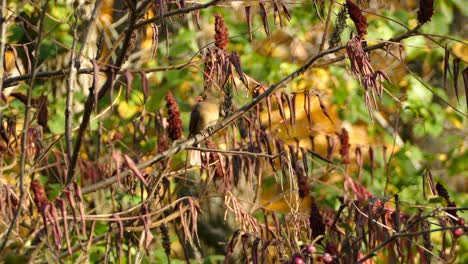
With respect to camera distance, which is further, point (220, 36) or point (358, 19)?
point (220, 36)

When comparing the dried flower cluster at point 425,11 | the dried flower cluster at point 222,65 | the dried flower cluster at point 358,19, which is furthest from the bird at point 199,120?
the dried flower cluster at point 425,11

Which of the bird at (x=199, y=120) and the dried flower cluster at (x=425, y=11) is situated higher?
the dried flower cluster at (x=425, y=11)

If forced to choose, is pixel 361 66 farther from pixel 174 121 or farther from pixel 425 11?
pixel 174 121

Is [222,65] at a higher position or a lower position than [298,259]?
higher

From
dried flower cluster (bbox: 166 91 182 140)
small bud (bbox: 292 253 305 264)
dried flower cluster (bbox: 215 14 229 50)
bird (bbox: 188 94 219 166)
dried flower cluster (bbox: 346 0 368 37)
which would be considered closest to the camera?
small bud (bbox: 292 253 305 264)

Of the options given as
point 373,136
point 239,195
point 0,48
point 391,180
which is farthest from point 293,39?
point 0,48

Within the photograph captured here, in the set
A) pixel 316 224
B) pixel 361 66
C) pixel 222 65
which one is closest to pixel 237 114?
pixel 222 65

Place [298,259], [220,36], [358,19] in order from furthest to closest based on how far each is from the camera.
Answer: [220,36]
[358,19]
[298,259]

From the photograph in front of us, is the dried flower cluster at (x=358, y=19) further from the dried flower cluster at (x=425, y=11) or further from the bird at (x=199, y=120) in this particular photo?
the bird at (x=199, y=120)

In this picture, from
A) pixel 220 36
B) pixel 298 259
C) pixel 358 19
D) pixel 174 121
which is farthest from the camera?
pixel 174 121

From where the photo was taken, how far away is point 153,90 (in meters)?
5.02

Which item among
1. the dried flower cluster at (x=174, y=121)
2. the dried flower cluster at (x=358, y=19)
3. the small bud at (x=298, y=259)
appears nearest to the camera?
the small bud at (x=298, y=259)

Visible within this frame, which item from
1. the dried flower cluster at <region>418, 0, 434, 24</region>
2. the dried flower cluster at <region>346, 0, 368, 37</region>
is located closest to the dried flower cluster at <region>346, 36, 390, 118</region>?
the dried flower cluster at <region>346, 0, 368, 37</region>

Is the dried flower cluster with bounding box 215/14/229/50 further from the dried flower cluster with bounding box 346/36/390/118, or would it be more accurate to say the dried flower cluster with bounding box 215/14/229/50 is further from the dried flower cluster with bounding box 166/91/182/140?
the dried flower cluster with bounding box 346/36/390/118
